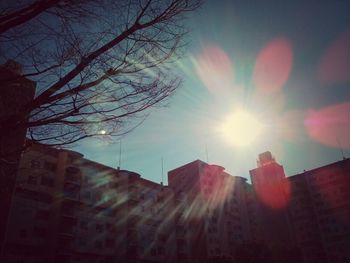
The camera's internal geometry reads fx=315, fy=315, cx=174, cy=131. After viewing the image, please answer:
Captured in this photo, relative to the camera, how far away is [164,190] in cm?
4941

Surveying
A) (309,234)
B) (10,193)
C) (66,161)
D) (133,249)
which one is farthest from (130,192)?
(309,234)

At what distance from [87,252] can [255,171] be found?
158ft

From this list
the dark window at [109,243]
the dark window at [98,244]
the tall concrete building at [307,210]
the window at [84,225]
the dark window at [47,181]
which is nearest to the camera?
the dark window at [47,181]

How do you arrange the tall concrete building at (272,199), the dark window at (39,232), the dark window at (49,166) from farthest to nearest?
the tall concrete building at (272,199)
the dark window at (49,166)
the dark window at (39,232)

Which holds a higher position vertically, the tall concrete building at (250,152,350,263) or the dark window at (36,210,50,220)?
the tall concrete building at (250,152,350,263)

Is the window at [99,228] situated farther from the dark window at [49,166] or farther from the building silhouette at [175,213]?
the dark window at [49,166]

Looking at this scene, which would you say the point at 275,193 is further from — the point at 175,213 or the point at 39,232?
the point at 39,232

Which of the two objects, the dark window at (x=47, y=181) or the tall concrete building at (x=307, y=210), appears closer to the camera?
the dark window at (x=47, y=181)

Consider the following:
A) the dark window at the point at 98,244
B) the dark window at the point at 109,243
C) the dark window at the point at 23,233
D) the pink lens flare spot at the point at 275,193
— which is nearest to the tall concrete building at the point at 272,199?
the pink lens flare spot at the point at 275,193

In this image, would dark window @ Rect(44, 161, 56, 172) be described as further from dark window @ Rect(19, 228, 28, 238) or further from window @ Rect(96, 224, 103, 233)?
window @ Rect(96, 224, 103, 233)

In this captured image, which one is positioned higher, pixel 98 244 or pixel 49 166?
pixel 49 166

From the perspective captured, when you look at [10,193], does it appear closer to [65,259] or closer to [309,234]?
[65,259]

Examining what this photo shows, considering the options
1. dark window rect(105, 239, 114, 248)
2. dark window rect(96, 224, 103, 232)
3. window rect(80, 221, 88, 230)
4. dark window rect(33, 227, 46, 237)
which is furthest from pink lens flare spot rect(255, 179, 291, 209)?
dark window rect(33, 227, 46, 237)

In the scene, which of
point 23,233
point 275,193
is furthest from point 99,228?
point 275,193
